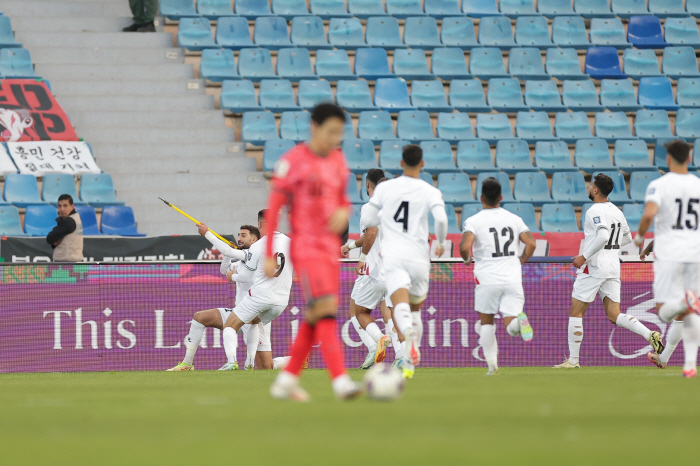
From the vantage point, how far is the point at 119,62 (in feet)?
66.0

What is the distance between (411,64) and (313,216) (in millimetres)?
14650

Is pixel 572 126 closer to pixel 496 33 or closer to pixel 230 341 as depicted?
pixel 496 33

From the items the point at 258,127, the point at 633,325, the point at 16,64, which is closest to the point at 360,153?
the point at 258,127

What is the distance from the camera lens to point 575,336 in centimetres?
1288

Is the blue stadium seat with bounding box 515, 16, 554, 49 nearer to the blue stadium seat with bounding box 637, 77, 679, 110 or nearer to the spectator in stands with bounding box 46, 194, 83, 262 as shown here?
the blue stadium seat with bounding box 637, 77, 679, 110

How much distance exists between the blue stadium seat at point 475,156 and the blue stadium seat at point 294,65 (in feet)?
10.9

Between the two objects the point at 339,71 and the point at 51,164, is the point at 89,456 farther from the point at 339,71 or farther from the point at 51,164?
the point at 339,71

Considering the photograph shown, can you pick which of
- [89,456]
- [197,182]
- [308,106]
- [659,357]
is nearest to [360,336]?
[659,357]

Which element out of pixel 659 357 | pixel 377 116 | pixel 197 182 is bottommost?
pixel 659 357

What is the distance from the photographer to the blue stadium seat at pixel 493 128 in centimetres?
1953

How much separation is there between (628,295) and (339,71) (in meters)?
8.28

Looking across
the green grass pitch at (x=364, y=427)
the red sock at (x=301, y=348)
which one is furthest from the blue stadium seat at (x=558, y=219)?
A: the red sock at (x=301, y=348)

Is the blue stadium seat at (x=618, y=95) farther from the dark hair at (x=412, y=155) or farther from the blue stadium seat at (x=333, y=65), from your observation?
the dark hair at (x=412, y=155)

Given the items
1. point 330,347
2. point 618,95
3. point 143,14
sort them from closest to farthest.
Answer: point 330,347 → point 143,14 → point 618,95
